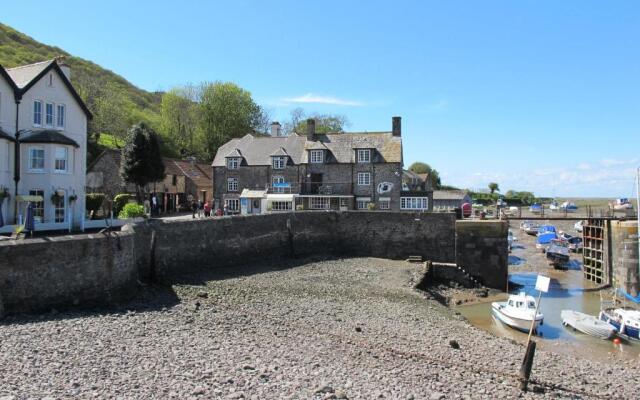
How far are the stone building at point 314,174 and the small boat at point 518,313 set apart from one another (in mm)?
18228

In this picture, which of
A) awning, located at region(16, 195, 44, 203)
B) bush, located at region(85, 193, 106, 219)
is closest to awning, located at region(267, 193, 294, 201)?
bush, located at region(85, 193, 106, 219)

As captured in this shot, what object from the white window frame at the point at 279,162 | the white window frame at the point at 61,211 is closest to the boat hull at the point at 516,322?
the white window frame at the point at 61,211

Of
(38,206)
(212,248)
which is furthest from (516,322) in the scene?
(38,206)

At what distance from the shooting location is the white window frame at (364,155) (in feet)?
135

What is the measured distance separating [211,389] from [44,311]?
684 centimetres

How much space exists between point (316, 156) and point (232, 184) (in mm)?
8245

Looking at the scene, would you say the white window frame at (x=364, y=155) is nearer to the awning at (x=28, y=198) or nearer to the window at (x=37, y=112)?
the window at (x=37, y=112)

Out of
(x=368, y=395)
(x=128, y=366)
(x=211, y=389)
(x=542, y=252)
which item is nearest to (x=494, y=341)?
(x=368, y=395)

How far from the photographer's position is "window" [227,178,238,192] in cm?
4475

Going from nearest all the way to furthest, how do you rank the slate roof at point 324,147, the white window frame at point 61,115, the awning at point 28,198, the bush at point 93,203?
the awning at point 28,198 < the white window frame at point 61,115 < the bush at point 93,203 < the slate roof at point 324,147

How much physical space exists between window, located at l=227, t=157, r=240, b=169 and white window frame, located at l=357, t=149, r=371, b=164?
36.4ft

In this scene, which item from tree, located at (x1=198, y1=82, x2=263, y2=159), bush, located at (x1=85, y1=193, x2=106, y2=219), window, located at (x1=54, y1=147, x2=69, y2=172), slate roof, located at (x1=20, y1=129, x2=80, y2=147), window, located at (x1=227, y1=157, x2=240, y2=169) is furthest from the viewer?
tree, located at (x1=198, y1=82, x2=263, y2=159)

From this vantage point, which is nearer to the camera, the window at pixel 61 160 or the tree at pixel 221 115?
the window at pixel 61 160

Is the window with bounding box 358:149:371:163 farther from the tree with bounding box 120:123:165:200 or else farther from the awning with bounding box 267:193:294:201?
the tree with bounding box 120:123:165:200
